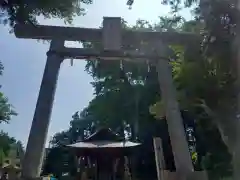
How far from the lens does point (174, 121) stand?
377 inches

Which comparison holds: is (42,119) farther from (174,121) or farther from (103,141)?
(103,141)

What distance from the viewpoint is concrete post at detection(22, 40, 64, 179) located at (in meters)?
8.55

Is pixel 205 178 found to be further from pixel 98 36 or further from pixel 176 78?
pixel 98 36

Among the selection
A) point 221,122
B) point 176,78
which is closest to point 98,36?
point 176,78

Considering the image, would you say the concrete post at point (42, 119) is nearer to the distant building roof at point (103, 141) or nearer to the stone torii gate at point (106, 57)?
the stone torii gate at point (106, 57)

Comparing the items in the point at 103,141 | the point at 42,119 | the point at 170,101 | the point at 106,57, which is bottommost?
the point at 42,119

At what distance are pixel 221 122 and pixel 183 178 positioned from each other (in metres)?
2.53

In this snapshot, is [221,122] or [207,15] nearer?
[207,15]

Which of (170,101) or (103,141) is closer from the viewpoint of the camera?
(170,101)

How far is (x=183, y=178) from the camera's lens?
8.80m

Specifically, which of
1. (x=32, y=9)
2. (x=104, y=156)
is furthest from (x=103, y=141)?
(x=32, y=9)

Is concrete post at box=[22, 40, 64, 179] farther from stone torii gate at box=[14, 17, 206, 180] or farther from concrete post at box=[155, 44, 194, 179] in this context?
concrete post at box=[155, 44, 194, 179]

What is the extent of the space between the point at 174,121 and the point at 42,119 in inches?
134

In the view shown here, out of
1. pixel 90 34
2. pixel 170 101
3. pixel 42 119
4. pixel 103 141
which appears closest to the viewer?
pixel 42 119
